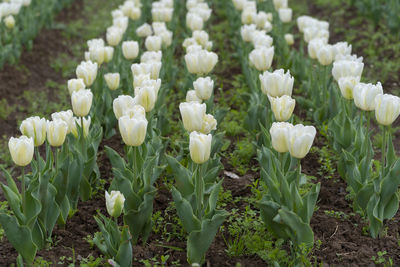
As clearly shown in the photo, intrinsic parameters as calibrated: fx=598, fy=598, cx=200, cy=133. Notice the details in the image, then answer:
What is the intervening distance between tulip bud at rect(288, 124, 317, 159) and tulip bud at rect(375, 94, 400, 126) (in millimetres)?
485

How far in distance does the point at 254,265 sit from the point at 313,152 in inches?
62.9

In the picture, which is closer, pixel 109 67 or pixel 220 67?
pixel 109 67

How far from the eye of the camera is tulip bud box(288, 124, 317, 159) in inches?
105

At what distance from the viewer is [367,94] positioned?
10.2 feet

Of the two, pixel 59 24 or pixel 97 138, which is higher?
pixel 97 138

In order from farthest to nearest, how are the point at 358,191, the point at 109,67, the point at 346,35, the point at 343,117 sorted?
the point at 346,35 < the point at 109,67 < the point at 343,117 < the point at 358,191

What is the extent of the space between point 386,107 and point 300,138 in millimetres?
571

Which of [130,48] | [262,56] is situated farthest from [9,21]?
[262,56]

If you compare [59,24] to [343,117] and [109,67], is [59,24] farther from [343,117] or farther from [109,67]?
[343,117]

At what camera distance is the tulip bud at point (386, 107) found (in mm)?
2941

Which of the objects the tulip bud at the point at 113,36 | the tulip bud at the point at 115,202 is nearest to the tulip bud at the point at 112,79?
the tulip bud at the point at 113,36

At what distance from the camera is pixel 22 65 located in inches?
267

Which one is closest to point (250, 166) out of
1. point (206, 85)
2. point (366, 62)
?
point (206, 85)

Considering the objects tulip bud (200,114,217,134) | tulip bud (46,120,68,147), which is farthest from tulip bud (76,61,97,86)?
tulip bud (200,114,217,134)
